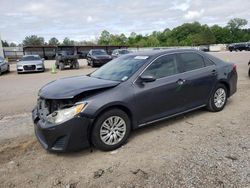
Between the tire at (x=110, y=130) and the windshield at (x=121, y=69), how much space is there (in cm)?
74

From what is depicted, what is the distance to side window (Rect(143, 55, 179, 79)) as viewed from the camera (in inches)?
188

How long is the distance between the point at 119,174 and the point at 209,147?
1.61 metres

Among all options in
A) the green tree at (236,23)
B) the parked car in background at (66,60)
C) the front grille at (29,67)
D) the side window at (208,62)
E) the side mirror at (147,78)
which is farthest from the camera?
the green tree at (236,23)

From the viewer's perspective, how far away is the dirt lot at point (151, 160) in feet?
10.8

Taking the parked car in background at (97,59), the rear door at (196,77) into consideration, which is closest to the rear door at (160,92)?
the rear door at (196,77)

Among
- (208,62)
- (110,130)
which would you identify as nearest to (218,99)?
(208,62)

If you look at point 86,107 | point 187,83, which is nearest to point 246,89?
point 187,83

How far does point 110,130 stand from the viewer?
4156 millimetres

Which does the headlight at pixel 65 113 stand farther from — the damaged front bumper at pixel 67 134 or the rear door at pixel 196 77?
the rear door at pixel 196 77

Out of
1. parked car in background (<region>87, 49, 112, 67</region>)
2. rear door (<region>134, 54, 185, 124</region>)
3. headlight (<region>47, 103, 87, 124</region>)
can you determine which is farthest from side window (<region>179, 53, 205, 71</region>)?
parked car in background (<region>87, 49, 112, 67</region>)

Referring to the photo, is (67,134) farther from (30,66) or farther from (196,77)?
(30,66)

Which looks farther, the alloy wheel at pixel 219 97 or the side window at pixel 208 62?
the alloy wheel at pixel 219 97

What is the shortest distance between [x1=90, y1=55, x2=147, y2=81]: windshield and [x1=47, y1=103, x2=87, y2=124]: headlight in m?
1.08

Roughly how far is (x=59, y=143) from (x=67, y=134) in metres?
0.21
